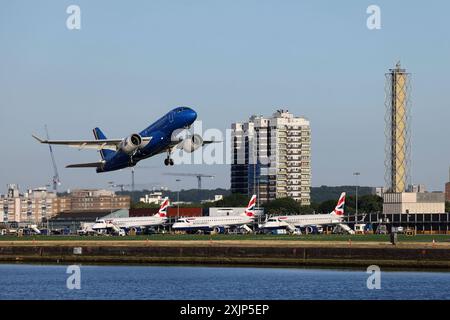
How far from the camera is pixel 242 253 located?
163m

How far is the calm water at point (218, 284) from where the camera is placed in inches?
4419

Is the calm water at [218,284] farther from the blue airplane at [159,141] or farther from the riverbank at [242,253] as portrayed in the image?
the blue airplane at [159,141]

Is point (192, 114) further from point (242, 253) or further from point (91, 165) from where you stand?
point (242, 253)

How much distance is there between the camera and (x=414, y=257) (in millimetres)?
146500

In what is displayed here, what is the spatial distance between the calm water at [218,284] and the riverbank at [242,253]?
6.48 meters

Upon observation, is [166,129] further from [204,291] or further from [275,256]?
[275,256]

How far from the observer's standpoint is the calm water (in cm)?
11225

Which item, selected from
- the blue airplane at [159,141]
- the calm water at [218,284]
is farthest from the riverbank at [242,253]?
the blue airplane at [159,141]

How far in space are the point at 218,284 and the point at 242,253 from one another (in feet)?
122

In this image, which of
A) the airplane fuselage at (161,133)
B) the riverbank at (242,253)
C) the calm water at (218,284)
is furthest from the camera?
the riverbank at (242,253)

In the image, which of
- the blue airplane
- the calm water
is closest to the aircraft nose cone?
the blue airplane

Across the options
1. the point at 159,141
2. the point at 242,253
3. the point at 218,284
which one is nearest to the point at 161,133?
the point at 159,141

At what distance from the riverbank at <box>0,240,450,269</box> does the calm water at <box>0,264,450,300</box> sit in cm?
648
